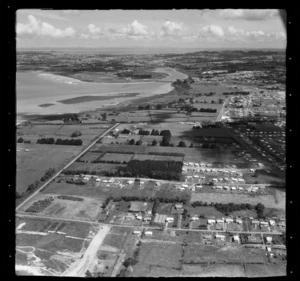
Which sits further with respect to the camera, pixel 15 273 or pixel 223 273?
pixel 223 273

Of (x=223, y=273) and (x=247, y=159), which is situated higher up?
(x=247, y=159)

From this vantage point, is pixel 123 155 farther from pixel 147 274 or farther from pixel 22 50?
pixel 22 50

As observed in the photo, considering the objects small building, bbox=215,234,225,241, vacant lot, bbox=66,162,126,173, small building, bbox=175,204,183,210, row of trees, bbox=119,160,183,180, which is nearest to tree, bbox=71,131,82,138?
vacant lot, bbox=66,162,126,173

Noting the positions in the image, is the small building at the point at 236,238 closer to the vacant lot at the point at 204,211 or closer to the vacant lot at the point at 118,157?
the vacant lot at the point at 204,211

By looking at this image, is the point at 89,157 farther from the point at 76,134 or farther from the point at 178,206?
the point at 178,206

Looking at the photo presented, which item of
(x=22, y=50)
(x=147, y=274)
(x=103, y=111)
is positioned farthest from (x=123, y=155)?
(x=22, y=50)
